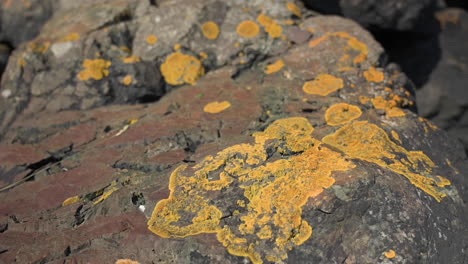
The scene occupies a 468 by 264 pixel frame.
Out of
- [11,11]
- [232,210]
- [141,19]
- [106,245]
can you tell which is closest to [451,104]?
[141,19]

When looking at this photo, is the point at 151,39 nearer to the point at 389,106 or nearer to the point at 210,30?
the point at 210,30

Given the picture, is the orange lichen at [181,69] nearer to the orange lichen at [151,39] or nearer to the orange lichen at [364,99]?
the orange lichen at [151,39]

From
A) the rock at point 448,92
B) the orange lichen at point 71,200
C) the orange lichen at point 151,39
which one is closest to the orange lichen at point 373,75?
the orange lichen at point 151,39

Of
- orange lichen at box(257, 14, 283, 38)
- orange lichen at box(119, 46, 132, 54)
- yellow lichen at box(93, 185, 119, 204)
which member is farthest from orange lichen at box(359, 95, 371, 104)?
orange lichen at box(119, 46, 132, 54)

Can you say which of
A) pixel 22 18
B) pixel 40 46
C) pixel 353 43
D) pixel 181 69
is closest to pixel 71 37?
pixel 40 46

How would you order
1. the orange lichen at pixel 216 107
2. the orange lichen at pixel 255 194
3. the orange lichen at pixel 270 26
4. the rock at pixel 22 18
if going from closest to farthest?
the orange lichen at pixel 255 194 < the orange lichen at pixel 216 107 < the orange lichen at pixel 270 26 < the rock at pixel 22 18

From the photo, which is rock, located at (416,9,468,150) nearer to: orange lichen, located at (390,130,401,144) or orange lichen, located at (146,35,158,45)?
orange lichen, located at (390,130,401,144)
